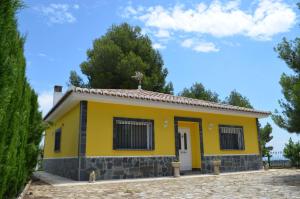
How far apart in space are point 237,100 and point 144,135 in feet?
75.5

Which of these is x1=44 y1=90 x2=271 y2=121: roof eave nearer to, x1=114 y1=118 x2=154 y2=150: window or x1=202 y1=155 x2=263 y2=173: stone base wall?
x1=114 y1=118 x2=154 y2=150: window

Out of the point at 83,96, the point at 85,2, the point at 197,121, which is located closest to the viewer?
the point at 85,2

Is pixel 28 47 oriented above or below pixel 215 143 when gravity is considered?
above

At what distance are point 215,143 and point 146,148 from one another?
3854 millimetres

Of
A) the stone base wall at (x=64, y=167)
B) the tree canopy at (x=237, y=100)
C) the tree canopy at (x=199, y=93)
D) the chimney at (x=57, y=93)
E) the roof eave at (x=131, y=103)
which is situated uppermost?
the tree canopy at (x=199, y=93)

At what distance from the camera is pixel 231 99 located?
110 ft

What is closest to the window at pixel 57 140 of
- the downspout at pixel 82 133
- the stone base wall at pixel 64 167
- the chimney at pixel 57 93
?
the stone base wall at pixel 64 167

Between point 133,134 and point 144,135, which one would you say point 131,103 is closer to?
point 133,134

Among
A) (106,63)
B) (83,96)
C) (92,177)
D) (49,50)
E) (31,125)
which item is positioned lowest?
(92,177)

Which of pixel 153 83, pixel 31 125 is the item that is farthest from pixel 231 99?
pixel 31 125

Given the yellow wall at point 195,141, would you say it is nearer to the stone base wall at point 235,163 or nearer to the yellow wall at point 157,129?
the yellow wall at point 157,129

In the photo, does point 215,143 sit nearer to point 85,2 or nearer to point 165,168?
point 165,168

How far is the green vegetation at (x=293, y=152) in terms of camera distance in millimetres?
15694

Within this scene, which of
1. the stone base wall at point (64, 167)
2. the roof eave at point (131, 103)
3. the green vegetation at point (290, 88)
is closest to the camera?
the green vegetation at point (290, 88)
